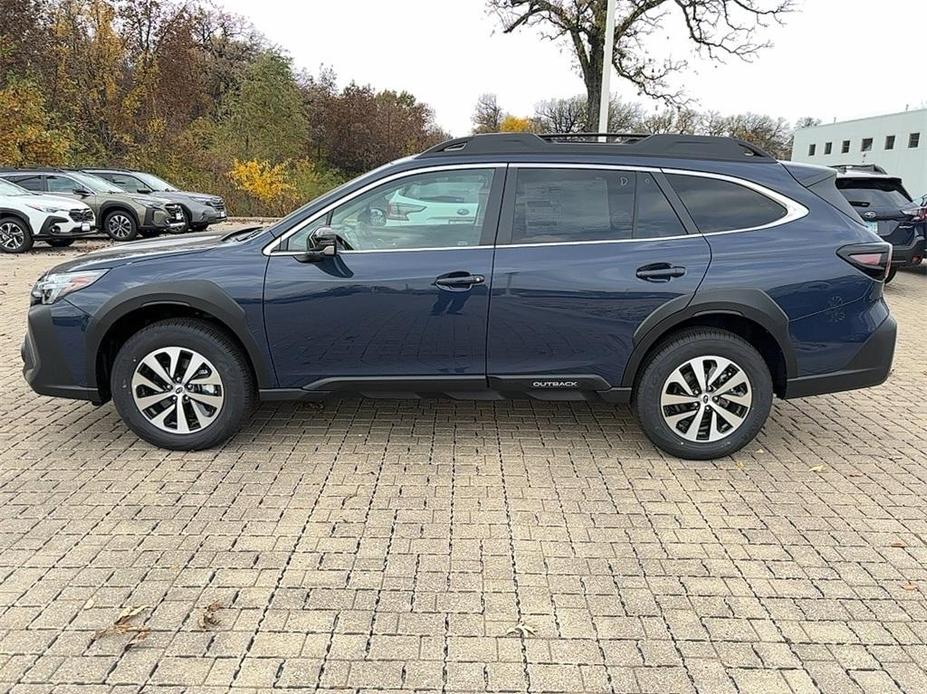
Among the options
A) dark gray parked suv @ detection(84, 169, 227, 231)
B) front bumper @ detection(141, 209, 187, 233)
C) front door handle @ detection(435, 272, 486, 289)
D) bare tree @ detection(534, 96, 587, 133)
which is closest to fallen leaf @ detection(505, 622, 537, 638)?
front door handle @ detection(435, 272, 486, 289)

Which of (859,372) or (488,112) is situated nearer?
(859,372)

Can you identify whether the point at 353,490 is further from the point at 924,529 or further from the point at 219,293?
the point at 924,529

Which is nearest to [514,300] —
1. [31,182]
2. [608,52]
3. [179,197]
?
[608,52]

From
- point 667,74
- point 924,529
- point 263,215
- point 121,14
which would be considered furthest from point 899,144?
point 924,529

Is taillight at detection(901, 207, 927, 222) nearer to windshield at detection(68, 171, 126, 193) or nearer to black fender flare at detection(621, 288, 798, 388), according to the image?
black fender flare at detection(621, 288, 798, 388)

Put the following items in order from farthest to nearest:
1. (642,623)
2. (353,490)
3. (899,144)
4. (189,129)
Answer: (899,144) < (189,129) < (353,490) < (642,623)

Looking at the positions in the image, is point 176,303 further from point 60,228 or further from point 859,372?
point 60,228

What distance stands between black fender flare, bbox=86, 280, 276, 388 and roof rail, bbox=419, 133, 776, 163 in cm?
146

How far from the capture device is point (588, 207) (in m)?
4.03

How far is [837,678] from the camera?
7.82 ft

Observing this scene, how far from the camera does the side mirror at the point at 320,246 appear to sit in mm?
3848

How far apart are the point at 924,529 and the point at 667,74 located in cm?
2557

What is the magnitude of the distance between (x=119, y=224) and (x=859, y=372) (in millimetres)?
15232

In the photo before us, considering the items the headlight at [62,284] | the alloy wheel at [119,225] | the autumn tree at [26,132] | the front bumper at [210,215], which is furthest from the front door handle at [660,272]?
the autumn tree at [26,132]
